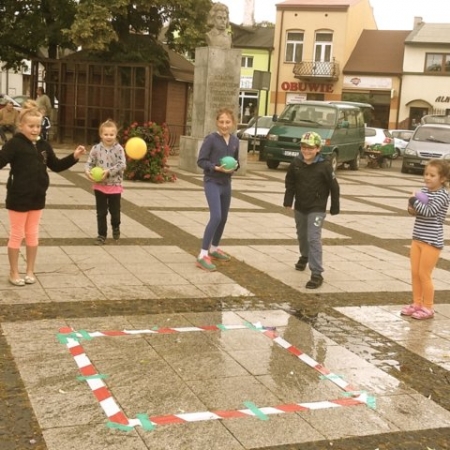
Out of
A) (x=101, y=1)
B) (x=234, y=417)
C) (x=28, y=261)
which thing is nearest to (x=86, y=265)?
(x=28, y=261)

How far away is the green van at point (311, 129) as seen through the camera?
19.4 m

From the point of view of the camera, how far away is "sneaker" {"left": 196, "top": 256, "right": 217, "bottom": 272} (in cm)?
734

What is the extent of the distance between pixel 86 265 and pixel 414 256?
3171mm

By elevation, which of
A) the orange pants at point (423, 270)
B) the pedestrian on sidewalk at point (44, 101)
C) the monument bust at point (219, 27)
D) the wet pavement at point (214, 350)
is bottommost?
the wet pavement at point (214, 350)

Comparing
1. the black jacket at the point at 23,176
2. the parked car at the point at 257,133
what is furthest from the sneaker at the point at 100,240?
the parked car at the point at 257,133

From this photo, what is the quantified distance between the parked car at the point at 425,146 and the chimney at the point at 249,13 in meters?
34.0

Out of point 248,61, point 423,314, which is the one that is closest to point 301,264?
point 423,314

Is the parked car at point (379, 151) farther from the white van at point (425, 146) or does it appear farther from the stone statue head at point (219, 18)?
the stone statue head at point (219, 18)

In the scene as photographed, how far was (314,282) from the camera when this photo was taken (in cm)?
693

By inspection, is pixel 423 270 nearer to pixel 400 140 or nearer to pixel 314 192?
pixel 314 192

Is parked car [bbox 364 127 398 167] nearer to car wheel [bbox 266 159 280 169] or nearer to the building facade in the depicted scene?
car wheel [bbox 266 159 280 169]

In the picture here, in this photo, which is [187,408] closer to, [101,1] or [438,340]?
[438,340]

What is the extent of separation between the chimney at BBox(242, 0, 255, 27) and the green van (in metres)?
36.2

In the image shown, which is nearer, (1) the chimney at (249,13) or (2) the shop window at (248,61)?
(2) the shop window at (248,61)
